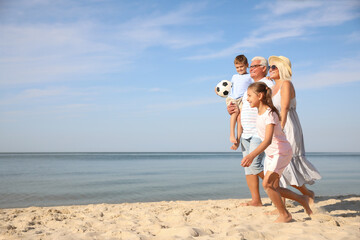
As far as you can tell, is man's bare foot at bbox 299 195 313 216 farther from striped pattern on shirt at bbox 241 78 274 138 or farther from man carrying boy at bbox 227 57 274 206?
striped pattern on shirt at bbox 241 78 274 138

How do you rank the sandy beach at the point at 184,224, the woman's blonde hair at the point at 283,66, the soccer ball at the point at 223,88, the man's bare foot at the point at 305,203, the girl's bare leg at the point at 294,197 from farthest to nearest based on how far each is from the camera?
the soccer ball at the point at 223,88
the woman's blonde hair at the point at 283,66
the man's bare foot at the point at 305,203
the girl's bare leg at the point at 294,197
the sandy beach at the point at 184,224

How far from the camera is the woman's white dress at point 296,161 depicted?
12.7ft

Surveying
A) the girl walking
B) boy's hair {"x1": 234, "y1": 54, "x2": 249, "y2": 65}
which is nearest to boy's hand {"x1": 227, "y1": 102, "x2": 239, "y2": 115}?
boy's hair {"x1": 234, "y1": 54, "x2": 249, "y2": 65}

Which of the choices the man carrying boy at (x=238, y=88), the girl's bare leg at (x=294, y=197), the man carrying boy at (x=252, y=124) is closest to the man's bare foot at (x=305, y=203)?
the girl's bare leg at (x=294, y=197)

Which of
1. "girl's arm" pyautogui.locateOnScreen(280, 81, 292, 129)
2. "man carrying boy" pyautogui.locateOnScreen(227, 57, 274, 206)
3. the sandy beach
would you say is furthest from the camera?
"man carrying boy" pyautogui.locateOnScreen(227, 57, 274, 206)

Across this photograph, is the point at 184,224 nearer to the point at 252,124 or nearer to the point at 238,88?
the point at 252,124

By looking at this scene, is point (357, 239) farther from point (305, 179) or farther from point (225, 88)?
point (225, 88)

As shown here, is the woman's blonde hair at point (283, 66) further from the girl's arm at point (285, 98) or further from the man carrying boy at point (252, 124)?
the man carrying boy at point (252, 124)

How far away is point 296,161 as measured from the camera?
3.93 metres

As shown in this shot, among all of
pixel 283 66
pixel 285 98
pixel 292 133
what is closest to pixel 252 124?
pixel 292 133

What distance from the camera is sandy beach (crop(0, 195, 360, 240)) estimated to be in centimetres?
300

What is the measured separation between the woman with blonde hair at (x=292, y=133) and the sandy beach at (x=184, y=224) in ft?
1.25

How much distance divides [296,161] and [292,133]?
351 millimetres

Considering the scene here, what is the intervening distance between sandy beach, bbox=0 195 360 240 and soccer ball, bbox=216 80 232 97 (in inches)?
68.5
